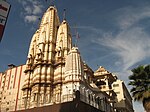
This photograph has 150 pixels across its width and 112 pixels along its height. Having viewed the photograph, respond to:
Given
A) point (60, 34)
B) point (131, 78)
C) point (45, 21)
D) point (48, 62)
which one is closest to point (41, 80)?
point (48, 62)

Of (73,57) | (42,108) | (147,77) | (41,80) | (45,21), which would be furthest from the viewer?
(45,21)

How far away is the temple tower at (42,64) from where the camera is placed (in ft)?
169

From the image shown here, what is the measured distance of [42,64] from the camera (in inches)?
2192

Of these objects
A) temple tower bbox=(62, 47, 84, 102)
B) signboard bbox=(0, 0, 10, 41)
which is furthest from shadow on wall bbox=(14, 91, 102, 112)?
signboard bbox=(0, 0, 10, 41)

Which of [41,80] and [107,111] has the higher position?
[41,80]

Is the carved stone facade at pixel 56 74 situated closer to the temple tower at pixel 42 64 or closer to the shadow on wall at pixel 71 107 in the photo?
the temple tower at pixel 42 64

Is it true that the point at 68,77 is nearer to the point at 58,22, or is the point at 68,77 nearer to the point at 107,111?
the point at 107,111

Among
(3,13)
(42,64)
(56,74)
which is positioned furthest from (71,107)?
(42,64)

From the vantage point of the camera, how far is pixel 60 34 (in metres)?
62.1

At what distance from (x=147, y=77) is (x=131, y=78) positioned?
222 cm

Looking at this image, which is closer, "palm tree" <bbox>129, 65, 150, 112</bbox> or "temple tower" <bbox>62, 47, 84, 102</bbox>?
"palm tree" <bbox>129, 65, 150, 112</bbox>

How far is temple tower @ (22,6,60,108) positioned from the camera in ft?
169

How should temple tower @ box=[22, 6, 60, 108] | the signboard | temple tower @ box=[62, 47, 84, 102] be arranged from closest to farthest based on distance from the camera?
the signboard, temple tower @ box=[62, 47, 84, 102], temple tower @ box=[22, 6, 60, 108]

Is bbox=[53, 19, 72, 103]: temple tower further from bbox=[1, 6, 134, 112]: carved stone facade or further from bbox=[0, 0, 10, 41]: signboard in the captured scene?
bbox=[0, 0, 10, 41]: signboard
